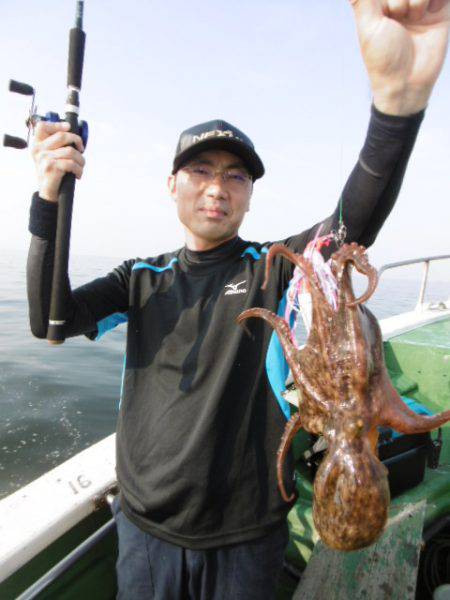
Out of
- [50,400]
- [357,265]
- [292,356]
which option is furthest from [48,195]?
[50,400]

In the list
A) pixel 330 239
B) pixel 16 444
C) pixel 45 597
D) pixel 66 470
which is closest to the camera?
pixel 330 239

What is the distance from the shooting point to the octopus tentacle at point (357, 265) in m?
1.15

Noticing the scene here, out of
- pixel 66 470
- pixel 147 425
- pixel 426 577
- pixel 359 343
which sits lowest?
pixel 426 577

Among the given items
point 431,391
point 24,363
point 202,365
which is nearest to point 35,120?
point 202,365

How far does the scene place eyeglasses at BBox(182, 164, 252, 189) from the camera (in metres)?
2.33

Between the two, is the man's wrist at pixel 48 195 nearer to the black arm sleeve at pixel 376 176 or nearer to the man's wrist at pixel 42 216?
the man's wrist at pixel 42 216

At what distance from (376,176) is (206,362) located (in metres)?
1.23

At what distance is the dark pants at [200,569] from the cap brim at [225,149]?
2.05m

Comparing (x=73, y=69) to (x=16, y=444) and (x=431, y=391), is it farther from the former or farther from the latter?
(x=16, y=444)

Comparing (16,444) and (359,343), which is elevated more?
(359,343)

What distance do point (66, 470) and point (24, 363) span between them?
8917 millimetres

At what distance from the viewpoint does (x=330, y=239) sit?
175 cm

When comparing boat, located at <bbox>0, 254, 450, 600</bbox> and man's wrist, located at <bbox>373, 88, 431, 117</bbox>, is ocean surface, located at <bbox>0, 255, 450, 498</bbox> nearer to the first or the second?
boat, located at <bbox>0, 254, 450, 600</bbox>

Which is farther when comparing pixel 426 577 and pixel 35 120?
pixel 426 577
